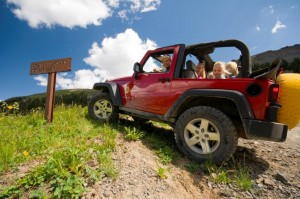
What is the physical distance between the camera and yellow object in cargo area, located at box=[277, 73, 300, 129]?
3.30 m

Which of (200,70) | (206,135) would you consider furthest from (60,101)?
(206,135)

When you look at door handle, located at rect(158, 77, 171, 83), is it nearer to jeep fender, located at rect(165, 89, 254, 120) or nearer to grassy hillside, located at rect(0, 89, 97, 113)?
jeep fender, located at rect(165, 89, 254, 120)

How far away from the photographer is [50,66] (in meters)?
A: 5.70

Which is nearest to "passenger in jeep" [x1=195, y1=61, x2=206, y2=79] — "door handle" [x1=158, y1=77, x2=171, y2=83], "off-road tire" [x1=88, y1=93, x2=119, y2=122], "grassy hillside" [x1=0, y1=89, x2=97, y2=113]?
"door handle" [x1=158, y1=77, x2=171, y2=83]

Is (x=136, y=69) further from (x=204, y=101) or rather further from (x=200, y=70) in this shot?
(x=204, y=101)

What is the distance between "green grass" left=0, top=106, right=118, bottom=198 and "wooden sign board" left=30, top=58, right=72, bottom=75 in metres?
1.25

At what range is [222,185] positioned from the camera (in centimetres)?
321

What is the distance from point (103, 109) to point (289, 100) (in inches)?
163

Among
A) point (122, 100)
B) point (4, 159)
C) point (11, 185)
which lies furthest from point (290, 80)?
point (4, 159)

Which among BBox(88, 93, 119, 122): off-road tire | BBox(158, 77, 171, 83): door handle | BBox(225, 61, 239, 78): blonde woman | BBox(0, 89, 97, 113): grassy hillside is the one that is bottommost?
BBox(0, 89, 97, 113): grassy hillside

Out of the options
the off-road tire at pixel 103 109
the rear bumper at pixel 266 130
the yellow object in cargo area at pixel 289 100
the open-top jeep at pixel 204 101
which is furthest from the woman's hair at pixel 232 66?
the off-road tire at pixel 103 109

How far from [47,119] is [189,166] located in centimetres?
373

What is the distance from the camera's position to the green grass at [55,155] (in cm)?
260

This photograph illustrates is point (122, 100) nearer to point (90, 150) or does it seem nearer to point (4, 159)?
point (90, 150)
